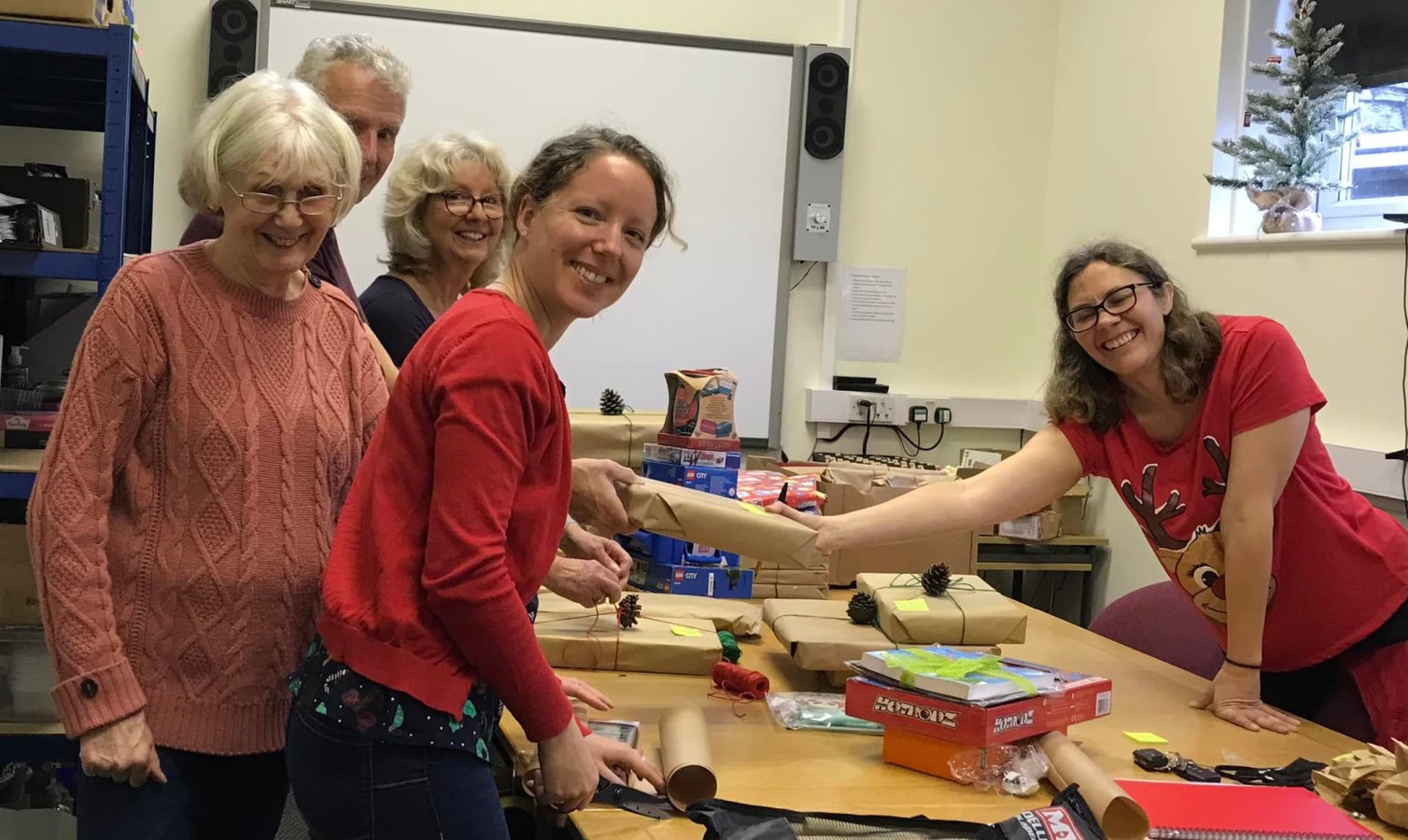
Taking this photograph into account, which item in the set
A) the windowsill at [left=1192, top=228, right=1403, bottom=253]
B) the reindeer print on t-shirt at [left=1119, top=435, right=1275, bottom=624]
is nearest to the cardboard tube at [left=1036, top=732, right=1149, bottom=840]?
the reindeer print on t-shirt at [left=1119, top=435, right=1275, bottom=624]

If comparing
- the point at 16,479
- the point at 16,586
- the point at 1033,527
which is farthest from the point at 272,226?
the point at 1033,527

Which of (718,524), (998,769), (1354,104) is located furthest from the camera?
(1354,104)

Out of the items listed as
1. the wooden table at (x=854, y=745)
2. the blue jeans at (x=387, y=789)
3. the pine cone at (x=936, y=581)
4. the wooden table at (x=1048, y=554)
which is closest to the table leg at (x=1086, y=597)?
the wooden table at (x=1048, y=554)

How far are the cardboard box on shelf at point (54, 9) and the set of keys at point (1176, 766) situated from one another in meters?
1.97

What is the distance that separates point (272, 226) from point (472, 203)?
0.74 m

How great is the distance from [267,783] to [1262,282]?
3.12 m

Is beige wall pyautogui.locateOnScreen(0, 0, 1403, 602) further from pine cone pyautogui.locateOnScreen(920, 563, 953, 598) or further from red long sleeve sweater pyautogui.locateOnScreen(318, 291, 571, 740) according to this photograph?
red long sleeve sweater pyautogui.locateOnScreen(318, 291, 571, 740)

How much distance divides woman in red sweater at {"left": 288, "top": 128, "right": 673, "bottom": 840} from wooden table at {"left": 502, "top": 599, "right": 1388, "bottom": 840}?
25 cm

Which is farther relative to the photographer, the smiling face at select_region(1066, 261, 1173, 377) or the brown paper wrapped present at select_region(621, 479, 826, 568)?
the smiling face at select_region(1066, 261, 1173, 377)

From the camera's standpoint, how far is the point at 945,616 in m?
1.97

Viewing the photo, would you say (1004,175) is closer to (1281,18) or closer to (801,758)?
(1281,18)

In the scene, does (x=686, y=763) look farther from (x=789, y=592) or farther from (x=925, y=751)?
(x=789, y=592)

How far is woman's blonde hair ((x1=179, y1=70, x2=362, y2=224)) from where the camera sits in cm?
132

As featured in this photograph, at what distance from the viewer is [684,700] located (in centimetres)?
179
